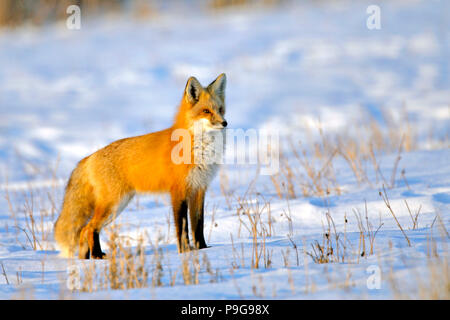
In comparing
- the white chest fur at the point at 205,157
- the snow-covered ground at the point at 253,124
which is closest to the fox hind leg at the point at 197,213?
the white chest fur at the point at 205,157

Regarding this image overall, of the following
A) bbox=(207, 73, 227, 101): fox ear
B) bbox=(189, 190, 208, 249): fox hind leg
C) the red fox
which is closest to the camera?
the red fox

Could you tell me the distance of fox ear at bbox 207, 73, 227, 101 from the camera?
4.79m

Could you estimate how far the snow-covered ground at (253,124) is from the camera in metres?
3.33

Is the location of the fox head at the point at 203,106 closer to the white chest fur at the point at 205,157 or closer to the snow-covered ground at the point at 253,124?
the white chest fur at the point at 205,157

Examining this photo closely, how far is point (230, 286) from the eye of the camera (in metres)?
3.06

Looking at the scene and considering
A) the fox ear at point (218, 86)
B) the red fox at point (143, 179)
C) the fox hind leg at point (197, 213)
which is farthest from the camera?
the fox ear at point (218, 86)

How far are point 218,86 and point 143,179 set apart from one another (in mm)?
1207

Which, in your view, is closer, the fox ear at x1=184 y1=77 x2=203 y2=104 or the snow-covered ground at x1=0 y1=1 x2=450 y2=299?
the snow-covered ground at x1=0 y1=1 x2=450 y2=299

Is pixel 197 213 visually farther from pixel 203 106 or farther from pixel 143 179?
pixel 203 106

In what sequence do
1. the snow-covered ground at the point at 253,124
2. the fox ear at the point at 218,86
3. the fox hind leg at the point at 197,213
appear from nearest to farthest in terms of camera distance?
the snow-covered ground at the point at 253,124
the fox hind leg at the point at 197,213
the fox ear at the point at 218,86

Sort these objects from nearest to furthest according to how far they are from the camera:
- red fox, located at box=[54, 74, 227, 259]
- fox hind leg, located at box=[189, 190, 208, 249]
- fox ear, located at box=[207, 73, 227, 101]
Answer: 1. red fox, located at box=[54, 74, 227, 259]
2. fox hind leg, located at box=[189, 190, 208, 249]
3. fox ear, located at box=[207, 73, 227, 101]

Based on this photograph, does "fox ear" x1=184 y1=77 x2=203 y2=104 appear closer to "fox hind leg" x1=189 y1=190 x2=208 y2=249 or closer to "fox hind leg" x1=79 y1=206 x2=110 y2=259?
"fox hind leg" x1=189 y1=190 x2=208 y2=249

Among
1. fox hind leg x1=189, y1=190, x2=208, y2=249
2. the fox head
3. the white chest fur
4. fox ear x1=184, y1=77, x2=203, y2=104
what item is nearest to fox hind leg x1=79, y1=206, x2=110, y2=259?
fox hind leg x1=189, y1=190, x2=208, y2=249
